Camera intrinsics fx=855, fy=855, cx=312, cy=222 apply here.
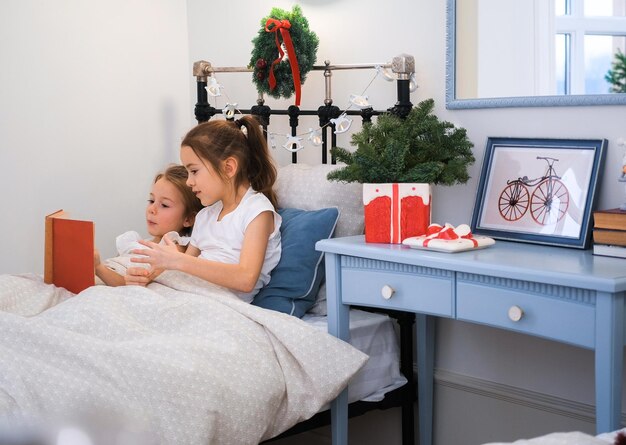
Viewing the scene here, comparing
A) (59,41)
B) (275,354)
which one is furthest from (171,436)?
(59,41)

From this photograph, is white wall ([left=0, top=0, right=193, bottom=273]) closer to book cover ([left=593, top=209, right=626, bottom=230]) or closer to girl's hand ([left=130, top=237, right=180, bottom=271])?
girl's hand ([left=130, top=237, right=180, bottom=271])

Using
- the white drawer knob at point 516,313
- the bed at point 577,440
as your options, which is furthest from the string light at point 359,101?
the bed at point 577,440

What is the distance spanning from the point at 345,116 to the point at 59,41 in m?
0.99

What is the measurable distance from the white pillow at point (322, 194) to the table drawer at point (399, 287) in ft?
0.94

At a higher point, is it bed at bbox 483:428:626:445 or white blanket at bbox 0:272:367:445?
bed at bbox 483:428:626:445

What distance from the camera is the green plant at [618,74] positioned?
1842mm

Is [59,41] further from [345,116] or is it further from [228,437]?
[228,437]

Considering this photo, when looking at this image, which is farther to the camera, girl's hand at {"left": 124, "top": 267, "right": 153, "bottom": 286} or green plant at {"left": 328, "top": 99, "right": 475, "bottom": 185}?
girl's hand at {"left": 124, "top": 267, "right": 153, "bottom": 286}

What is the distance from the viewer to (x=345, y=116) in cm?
246

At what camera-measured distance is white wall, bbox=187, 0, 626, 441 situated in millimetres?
1990

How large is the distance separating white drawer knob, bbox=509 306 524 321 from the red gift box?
379mm

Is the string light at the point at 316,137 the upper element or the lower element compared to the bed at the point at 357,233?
upper

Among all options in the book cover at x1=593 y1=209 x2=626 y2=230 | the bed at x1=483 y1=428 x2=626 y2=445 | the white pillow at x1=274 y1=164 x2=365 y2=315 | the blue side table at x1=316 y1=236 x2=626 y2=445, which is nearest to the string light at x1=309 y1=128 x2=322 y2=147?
the white pillow at x1=274 y1=164 x2=365 y2=315

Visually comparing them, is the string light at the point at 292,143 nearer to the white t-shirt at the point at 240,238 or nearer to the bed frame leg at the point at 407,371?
the white t-shirt at the point at 240,238
